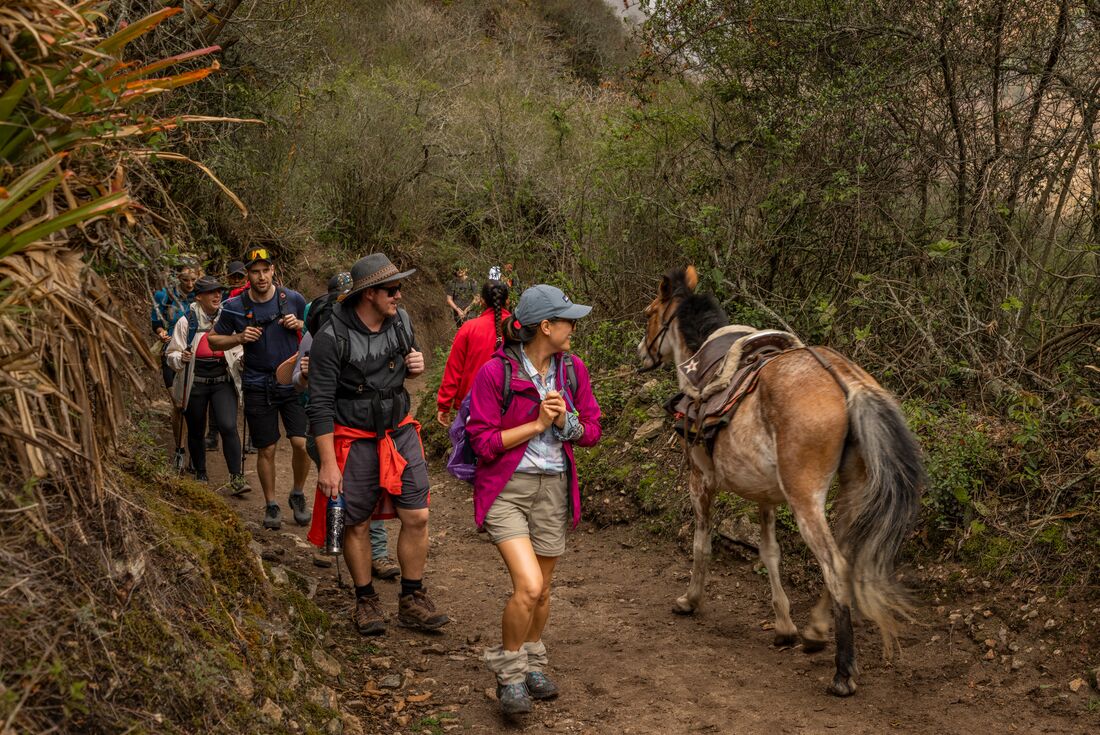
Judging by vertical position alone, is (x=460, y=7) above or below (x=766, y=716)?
above

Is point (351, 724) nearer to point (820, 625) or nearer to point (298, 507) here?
point (820, 625)

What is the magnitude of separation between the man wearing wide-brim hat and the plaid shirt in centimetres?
107

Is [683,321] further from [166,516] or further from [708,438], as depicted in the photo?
[166,516]

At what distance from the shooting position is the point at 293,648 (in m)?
4.44

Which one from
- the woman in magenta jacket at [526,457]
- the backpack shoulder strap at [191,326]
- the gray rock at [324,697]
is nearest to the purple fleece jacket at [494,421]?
the woman in magenta jacket at [526,457]

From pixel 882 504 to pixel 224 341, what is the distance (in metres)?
5.21

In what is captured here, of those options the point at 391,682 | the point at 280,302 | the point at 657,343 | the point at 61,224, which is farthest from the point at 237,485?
the point at 61,224

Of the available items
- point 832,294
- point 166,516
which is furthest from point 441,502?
point 166,516

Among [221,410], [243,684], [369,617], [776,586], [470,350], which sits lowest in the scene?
[369,617]

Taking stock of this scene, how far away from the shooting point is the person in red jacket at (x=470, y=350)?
21.1 feet

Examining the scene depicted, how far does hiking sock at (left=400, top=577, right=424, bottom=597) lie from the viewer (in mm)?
5766

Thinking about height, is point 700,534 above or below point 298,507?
above

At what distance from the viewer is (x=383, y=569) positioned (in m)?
6.68

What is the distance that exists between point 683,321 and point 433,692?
315cm
